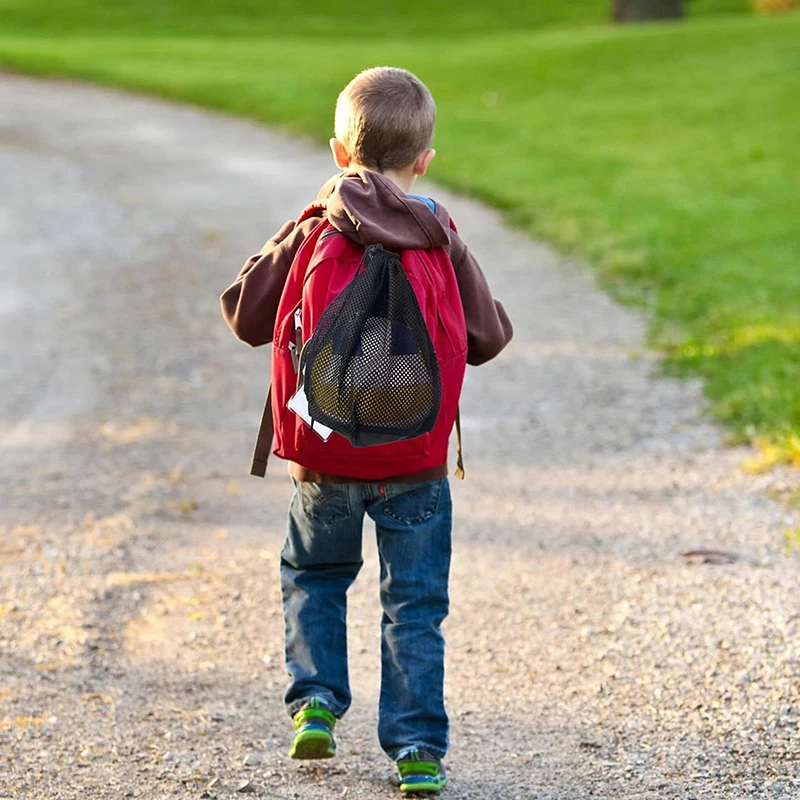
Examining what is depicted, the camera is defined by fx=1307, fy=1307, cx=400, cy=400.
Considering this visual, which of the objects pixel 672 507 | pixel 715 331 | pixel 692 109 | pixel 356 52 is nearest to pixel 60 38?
pixel 356 52

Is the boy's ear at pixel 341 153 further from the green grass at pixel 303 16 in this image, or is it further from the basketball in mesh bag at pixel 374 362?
the green grass at pixel 303 16

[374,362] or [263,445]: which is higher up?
[374,362]

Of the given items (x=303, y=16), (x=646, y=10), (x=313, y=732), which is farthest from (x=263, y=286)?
(x=303, y=16)

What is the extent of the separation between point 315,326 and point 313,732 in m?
0.99

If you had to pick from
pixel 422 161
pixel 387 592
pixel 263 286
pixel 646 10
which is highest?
pixel 646 10

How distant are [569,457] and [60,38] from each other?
25.2 m

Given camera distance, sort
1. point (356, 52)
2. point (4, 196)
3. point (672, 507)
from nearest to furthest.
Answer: point (672, 507)
point (4, 196)
point (356, 52)

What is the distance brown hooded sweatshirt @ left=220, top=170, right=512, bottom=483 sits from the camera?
2.85 metres

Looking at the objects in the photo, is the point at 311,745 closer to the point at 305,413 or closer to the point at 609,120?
the point at 305,413

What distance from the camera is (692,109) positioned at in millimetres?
17188

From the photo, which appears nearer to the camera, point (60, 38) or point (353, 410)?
point (353, 410)

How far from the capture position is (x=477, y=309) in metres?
3.03

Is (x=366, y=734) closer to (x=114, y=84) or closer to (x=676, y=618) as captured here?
(x=676, y=618)

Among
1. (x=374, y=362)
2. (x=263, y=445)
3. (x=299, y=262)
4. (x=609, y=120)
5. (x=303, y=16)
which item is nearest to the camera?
(x=374, y=362)
